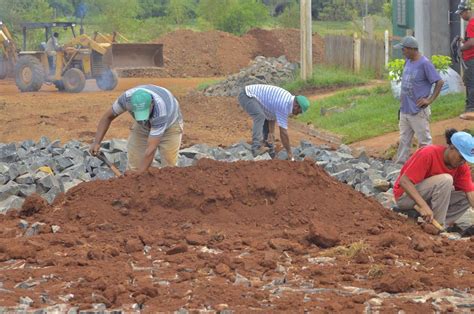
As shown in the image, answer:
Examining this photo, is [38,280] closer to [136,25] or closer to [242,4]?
[136,25]

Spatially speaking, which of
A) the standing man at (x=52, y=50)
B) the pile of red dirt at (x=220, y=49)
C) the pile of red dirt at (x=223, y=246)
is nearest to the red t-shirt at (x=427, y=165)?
the pile of red dirt at (x=223, y=246)

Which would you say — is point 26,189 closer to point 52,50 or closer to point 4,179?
point 4,179

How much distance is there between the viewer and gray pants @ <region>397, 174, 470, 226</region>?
31.2ft

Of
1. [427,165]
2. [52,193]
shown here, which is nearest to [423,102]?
[427,165]

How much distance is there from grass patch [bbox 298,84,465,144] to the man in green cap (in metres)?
7.10

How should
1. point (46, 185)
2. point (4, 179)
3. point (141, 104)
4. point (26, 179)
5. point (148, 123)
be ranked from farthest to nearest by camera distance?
point (4, 179)
point (26, 179)
point (46, 185)
point (148, 123)
point (141, 104)

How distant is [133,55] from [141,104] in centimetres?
1927

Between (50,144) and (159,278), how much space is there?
8819 mm

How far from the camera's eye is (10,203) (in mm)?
11164

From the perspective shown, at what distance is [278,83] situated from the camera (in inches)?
1097

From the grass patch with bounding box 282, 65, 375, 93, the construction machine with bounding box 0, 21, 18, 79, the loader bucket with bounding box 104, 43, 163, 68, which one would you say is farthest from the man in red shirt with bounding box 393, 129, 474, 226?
the construction machine with bounding box 0, 21, 18, 79

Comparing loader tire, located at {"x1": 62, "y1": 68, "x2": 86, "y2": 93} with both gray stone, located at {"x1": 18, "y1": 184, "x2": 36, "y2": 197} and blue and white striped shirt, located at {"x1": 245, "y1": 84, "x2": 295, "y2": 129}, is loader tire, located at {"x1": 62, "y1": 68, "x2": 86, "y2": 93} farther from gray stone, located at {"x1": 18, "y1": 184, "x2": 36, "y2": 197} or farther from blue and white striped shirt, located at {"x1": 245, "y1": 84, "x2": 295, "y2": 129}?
gray stone, located at {"x1": 18, "y1": 184, "x2": 36, "y2": 197}

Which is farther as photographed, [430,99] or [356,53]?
[356,53]

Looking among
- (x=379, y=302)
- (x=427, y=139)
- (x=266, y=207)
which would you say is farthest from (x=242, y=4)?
(x=379, y=302)
